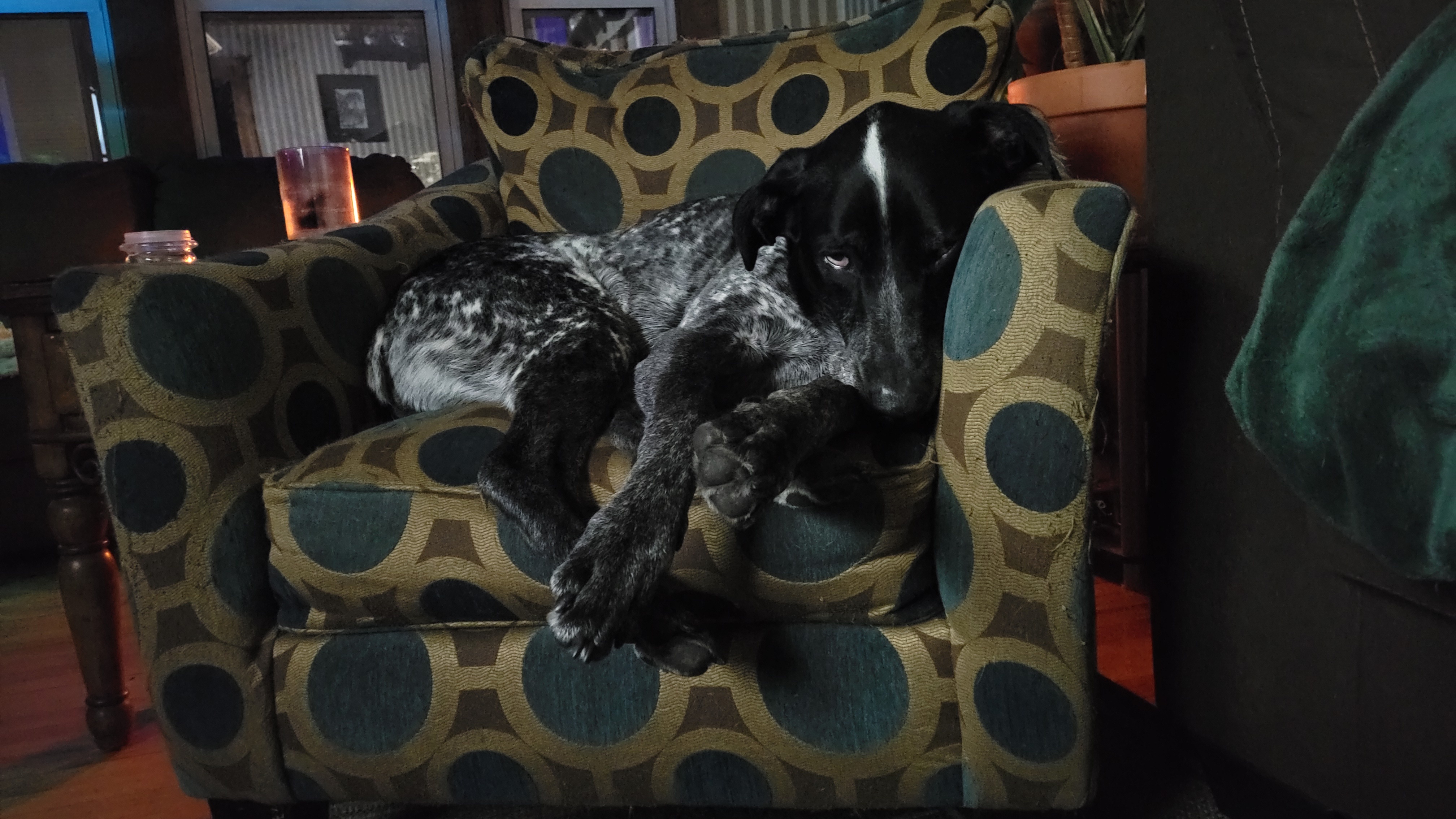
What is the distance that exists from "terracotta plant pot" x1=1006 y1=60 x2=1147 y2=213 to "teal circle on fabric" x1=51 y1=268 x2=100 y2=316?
1.82 meters

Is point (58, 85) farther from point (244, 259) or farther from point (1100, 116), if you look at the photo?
point (1100, 116)

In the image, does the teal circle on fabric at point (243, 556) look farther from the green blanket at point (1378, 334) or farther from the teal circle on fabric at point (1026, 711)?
the green blanket at point (1378, 334)

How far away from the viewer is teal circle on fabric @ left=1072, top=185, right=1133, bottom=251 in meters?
1.08

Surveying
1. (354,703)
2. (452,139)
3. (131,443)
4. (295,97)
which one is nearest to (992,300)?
(354,703)

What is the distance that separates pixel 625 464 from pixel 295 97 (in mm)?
4152

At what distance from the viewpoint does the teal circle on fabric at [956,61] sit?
190 cm

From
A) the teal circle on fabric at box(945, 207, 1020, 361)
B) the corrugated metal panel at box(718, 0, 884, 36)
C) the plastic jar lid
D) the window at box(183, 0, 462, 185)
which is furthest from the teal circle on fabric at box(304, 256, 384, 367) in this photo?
the corrugated metal panel at box(718, 0, 884, 36)

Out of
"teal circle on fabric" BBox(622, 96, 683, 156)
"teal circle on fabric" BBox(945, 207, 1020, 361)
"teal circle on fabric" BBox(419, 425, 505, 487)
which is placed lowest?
"teal circle on fabric" BBox(419, 425, 505, 487)

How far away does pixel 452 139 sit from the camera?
4.71 metres

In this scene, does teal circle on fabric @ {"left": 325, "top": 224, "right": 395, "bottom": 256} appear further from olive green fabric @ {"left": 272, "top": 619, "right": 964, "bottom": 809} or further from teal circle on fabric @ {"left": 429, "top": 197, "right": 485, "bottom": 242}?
olive green fabric @ {"left": 272, "top": 619, "right": 964, "bottom": 809}

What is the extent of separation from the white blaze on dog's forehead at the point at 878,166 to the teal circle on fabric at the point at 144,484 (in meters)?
1.11

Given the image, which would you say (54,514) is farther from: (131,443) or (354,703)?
(354,703)

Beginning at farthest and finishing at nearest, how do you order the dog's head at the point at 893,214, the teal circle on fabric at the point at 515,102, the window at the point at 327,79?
the window at the point at 327,79 → the teal circle on fabric at the point at 515,102 → the dog's head at the point at 893,214

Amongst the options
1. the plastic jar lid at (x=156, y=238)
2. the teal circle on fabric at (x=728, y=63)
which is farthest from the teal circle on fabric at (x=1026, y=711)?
the plastic jar lid at (x=156, y=238)
